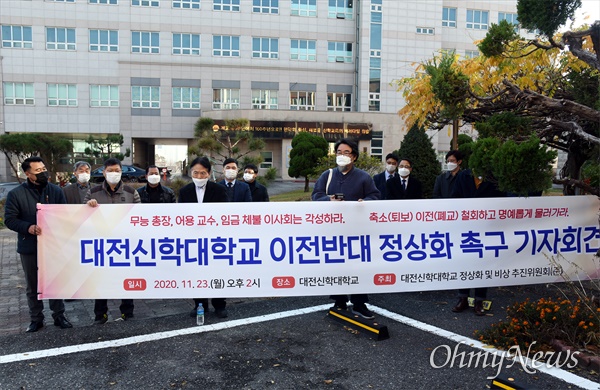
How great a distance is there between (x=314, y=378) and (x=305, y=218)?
1.75 metres

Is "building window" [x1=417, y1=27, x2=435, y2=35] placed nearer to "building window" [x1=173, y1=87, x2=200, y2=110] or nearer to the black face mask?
"building window" [x1=173, y1=87, x2=200, y2=110]

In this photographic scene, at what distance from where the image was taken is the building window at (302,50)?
40.9 meters

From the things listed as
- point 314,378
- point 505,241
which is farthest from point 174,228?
point 505,241

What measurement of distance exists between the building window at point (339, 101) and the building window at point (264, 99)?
5.06 meters

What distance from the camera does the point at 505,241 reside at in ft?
17.5

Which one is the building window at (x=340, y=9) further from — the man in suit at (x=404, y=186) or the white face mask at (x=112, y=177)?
the white face mask at (x=112, y=177)

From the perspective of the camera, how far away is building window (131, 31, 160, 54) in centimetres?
3862

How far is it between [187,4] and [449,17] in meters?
24.7

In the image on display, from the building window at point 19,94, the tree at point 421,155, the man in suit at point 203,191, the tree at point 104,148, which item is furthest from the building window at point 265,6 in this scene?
the man in suit at point 203,191

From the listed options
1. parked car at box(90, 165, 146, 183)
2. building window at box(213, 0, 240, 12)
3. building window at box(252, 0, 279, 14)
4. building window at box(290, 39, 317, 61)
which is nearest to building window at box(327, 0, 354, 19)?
building window at box(290, 39, 317, 61)

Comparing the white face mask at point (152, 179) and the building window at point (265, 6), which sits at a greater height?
the building window at point (265, 6)

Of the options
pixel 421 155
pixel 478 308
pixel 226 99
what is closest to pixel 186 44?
pixel 226 99

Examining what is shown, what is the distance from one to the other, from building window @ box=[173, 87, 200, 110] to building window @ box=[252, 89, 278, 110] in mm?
4992

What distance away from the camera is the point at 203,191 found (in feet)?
18.2
